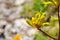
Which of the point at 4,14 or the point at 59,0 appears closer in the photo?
the point at 59,0

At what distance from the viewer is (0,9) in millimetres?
2838

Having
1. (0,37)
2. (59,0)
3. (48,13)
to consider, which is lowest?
(0,37)

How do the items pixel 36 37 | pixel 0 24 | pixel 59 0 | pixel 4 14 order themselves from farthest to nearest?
pixel 4 14, pixel 0 24, pixel 36 37, pixel 59 0

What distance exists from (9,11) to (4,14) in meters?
0.07

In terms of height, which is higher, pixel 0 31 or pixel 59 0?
pixel 59 0

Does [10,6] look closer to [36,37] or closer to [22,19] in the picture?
[22,19]

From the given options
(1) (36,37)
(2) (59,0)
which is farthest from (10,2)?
(2) (59,0)

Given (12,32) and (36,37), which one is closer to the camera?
(36,37)

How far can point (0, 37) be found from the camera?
2348mm

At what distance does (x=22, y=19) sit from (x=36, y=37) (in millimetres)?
463

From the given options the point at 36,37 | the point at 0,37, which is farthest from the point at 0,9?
the point at 36,37

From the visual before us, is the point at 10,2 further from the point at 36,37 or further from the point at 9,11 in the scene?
the point at 36,37

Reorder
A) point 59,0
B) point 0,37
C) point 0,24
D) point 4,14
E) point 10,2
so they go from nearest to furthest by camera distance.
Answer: point 59,0 → point 0,37 → point 0,24 → point 4,14 → point 10,2

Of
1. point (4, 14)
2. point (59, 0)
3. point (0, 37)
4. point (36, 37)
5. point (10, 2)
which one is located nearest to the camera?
point (59, 0)
